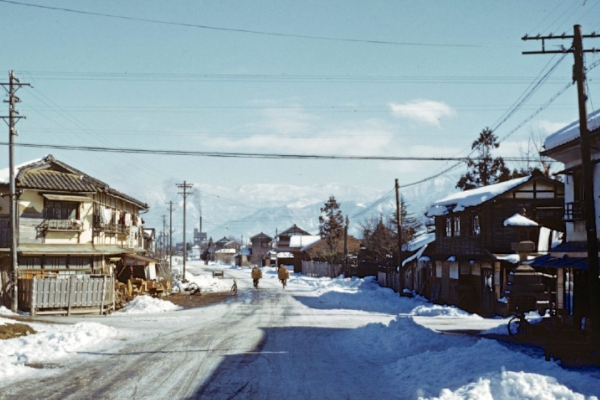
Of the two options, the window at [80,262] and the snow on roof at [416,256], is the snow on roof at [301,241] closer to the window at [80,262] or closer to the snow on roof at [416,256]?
the snow on roof at [416,256]

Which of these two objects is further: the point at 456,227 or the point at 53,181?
the point at 456,227

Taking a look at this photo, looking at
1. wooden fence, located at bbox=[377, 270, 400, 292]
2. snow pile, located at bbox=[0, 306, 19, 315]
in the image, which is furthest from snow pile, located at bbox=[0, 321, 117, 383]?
wooden fence, located at bbox=[377, 270, 400, 292]

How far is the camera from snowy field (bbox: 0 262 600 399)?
10.8 metres

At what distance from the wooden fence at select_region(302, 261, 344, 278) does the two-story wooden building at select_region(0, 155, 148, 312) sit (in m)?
36.6

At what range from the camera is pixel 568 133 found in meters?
20.9

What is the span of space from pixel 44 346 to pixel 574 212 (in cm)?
1828

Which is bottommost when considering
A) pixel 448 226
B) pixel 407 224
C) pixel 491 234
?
pixel 491 234

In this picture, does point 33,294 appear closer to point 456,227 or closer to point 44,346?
point 44,346

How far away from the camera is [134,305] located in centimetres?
3344

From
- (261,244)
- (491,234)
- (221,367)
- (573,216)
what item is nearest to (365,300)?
(491,234)

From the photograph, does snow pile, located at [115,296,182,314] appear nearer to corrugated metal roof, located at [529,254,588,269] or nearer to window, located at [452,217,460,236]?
window, located at [452,217,460,236]

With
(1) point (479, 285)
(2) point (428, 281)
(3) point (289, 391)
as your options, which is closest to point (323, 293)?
(2) point (428, 281)

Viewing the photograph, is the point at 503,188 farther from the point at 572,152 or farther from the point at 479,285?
the point at 572,152

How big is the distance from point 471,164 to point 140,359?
2004 inches
